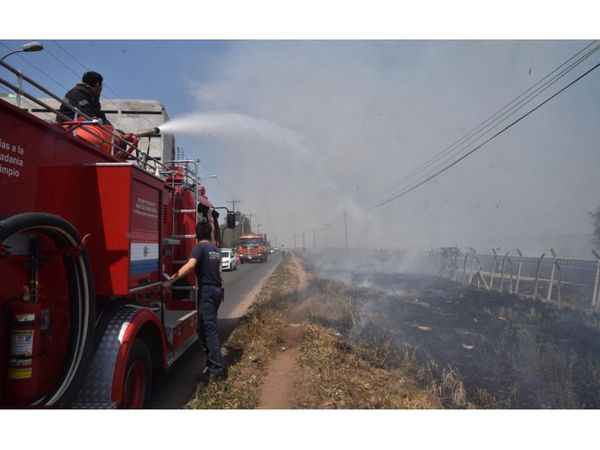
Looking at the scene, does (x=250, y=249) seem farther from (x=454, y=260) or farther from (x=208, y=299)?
(x=208, y=299)

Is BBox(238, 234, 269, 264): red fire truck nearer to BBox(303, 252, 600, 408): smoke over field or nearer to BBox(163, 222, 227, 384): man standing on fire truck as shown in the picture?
BBox(303, 252, 600, 408): smoke over field

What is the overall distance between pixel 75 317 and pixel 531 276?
24666 mm

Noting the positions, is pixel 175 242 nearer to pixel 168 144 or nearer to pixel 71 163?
pixel 71 163

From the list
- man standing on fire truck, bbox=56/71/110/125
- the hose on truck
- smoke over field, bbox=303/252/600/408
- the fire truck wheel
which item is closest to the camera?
the hose on truck

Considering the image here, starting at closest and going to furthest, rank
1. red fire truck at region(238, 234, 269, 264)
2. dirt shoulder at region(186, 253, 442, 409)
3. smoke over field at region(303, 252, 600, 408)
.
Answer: dirt shoulder at region(186, 253, 442, 409) < smoke over field at region(303, 252, 600, 408) < red fire truck at region(238, 234, 269, 264)

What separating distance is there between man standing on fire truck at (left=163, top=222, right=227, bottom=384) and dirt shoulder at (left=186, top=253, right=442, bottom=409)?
287mm

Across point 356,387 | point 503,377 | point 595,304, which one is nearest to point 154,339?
point 356,387

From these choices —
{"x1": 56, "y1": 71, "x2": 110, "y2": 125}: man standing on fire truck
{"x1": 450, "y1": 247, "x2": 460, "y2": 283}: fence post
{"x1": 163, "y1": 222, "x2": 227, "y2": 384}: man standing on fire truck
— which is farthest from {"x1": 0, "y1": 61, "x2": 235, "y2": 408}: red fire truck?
{"x1": 450, "y1": 247, "x2": 460, "y2": 283}: fence post

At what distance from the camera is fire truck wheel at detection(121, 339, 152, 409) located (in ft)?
11.6

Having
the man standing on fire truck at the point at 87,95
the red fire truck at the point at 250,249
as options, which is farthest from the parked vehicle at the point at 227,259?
the man standing on fire truck at the point at 87,95

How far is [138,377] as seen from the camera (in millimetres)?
3729

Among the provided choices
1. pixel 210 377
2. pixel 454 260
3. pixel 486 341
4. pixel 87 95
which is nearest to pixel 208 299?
pixel 210 377

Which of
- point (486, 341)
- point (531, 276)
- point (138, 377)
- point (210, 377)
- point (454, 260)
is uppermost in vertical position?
point (454, 260)

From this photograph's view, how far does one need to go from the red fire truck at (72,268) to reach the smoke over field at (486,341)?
13.9ft
